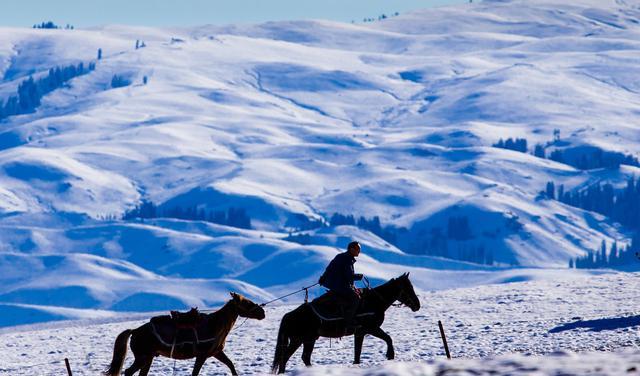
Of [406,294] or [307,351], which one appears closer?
[307,351]

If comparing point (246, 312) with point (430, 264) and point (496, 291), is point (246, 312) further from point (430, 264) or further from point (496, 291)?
point (430, 264)

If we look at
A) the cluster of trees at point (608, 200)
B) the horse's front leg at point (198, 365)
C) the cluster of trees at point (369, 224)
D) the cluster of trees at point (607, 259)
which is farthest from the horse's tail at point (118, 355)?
the cluster of trees at point (608, 200)

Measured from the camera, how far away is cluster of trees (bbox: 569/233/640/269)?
475 feet

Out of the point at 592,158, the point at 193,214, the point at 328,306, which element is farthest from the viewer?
the point at 592,158

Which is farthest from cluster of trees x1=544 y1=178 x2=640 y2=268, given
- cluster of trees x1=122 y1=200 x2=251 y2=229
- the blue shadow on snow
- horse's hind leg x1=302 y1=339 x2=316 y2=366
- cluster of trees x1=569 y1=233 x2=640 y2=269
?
horse's hind leg x1=302 y1=339 x2=316 y2=366

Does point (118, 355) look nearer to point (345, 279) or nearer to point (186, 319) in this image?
point (186, 319)

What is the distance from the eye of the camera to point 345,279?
20172 mm

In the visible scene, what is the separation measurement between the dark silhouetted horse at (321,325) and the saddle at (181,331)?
127 cm

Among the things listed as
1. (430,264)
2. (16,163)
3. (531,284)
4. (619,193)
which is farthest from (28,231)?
(531,284)

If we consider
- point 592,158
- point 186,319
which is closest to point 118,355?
point 186,319

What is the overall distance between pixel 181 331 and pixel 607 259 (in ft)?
452

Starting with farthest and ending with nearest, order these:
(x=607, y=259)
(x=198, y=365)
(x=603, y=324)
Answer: (x=607, y=259)
(x=603, y=324)
(x=198, y=365)

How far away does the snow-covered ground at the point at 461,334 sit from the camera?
2658cm

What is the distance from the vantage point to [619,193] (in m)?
182
